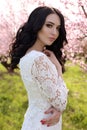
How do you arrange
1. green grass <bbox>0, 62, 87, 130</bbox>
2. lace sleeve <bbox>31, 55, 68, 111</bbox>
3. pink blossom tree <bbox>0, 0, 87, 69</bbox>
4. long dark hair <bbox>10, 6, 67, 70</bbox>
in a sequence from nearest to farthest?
lace sleeve <bbox>31, 55, 68, 111</bbox>
long dark hair <bbox>10, 6, 67, 70</bbox>
pink blossom tree <bbox>0, 0, 87, 69</bbox>
green grass <bbox>0, 62, 87, 130</bbox>

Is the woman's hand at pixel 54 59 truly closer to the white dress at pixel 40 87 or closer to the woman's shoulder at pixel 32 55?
the white dress at pixel 40 87

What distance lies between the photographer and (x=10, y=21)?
543 inches

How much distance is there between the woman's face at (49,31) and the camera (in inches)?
109

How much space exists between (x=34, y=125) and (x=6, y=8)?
11.6 metres

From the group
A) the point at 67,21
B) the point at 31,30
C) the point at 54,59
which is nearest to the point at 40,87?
the point at 54,59

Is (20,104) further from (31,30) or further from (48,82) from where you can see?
(48,82)

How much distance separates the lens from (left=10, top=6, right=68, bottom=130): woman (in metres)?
2.65

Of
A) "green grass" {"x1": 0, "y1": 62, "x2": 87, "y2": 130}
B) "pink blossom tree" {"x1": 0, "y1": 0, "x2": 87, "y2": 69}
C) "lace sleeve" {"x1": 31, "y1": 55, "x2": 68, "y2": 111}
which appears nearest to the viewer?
"lace sleeve" {"x1": 31, "y1": 55, "x2": 68, "y2": 111}

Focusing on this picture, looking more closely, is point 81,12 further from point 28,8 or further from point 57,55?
point 28,8

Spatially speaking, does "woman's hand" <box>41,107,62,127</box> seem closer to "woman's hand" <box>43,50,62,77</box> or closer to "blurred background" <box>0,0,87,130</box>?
"woman's hand" <box>43,50,62,77</box>

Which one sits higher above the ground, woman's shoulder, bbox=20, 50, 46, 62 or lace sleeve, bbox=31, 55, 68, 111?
woman's shoulder, bbox=20, 50, 46, 62

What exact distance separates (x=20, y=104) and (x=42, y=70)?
7.18 meters

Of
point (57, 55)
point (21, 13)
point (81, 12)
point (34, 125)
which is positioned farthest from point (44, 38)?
point (21, 13)

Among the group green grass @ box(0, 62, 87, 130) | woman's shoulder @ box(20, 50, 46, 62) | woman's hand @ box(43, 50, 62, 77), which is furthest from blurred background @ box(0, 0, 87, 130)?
woman's shoulder @ box(20, 50, 46, 62)
